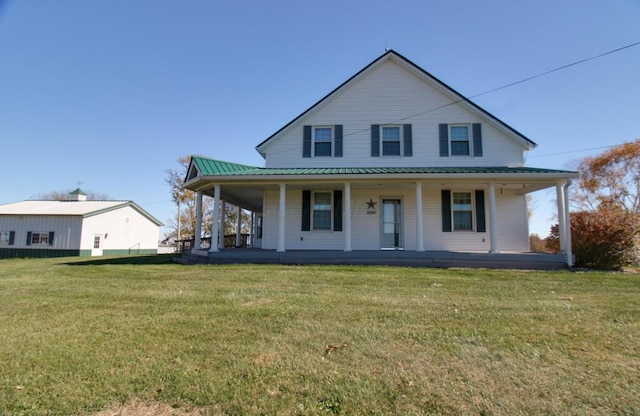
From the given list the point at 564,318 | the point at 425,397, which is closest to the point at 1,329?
the point at 425,397

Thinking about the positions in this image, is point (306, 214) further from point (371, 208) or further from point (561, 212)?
point (561, 212)

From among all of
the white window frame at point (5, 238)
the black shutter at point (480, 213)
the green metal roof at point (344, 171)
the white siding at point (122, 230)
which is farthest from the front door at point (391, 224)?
the white window frame at point (5, 238)

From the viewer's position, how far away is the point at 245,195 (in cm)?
1498

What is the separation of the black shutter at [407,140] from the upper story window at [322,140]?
115 inches

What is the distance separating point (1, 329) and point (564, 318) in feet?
24.1

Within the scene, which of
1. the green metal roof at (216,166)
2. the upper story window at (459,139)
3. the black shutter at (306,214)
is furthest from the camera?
the upper story window at (459,139)

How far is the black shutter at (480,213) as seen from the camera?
12.7 m

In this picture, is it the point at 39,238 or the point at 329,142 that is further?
the point at 39,238

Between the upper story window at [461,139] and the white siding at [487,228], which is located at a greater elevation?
the upper story window at [461,139]

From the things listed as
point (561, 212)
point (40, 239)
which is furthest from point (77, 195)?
point (561, 212)

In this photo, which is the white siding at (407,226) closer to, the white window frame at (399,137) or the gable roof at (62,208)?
the white window frame at (399,137)

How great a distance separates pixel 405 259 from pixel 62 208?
25.8 m

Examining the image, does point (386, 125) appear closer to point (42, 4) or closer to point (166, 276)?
point (166, 276)

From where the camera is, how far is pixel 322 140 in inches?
545
